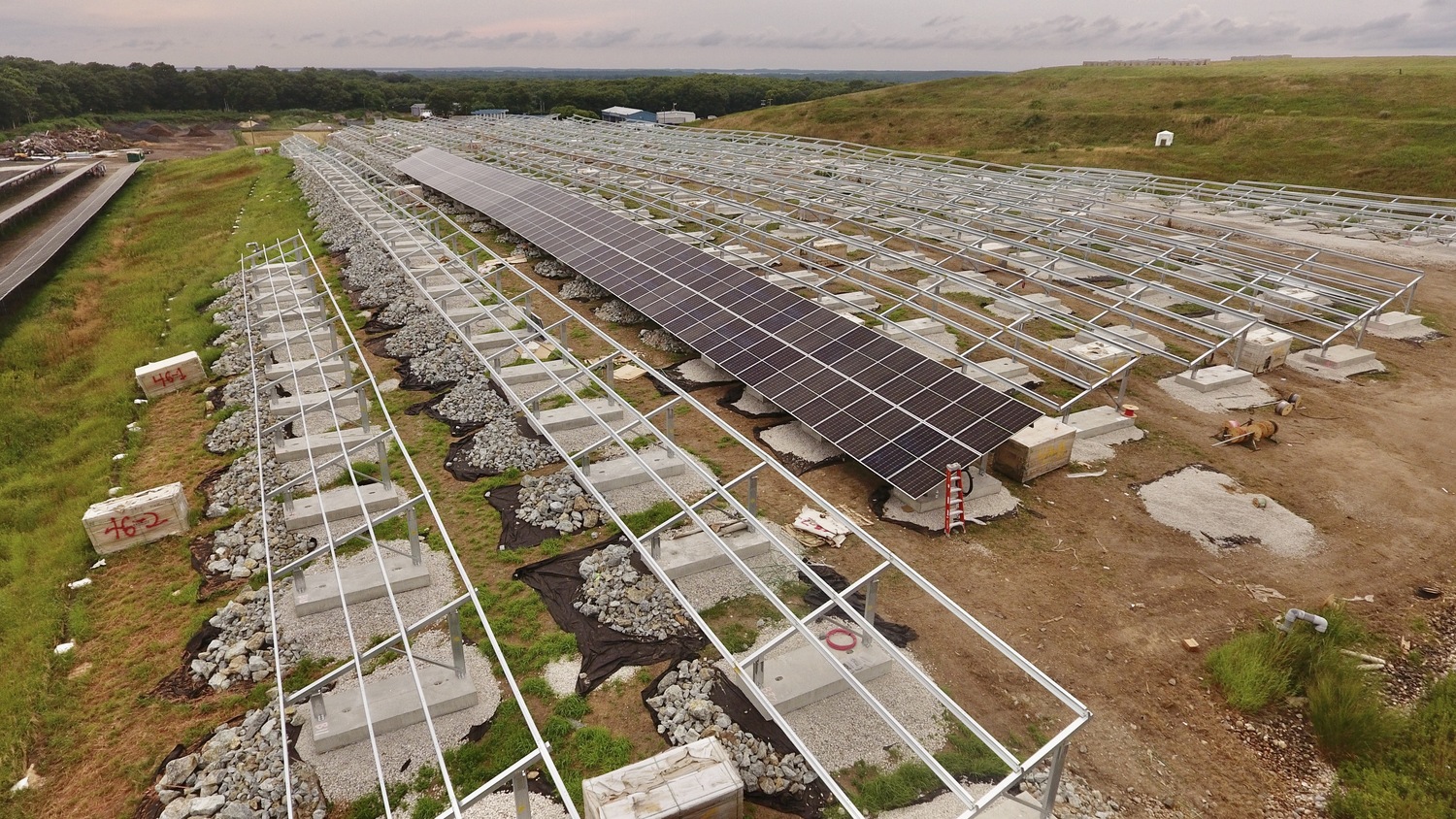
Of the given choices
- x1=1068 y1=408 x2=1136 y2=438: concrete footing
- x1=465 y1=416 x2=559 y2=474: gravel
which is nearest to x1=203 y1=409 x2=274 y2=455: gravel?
x1=465 y1=416 x2=559 y2=474: gravel

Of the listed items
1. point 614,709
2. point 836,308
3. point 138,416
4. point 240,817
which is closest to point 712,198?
point 836,308

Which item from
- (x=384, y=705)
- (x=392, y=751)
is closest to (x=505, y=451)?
(x=384, y=705)

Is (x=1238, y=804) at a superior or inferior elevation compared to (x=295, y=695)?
inferior

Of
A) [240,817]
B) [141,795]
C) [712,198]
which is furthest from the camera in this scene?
[712,198]

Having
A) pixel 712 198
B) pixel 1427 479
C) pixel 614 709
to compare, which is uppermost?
pixel 712 198

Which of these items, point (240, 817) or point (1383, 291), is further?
point (1383, 291)

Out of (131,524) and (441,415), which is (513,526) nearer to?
(441,415)

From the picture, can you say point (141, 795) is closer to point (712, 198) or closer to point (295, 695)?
point (295, 695)
